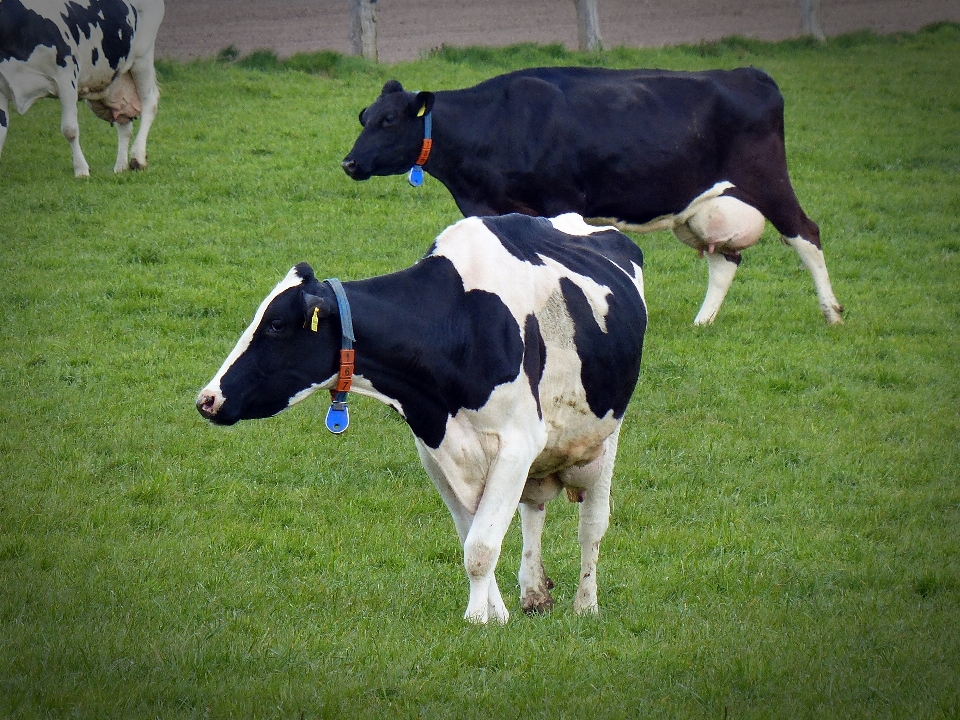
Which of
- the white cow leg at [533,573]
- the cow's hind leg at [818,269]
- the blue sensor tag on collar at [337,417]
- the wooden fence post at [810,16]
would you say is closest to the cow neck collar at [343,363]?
the blue sensor tag on collar at [337,417]

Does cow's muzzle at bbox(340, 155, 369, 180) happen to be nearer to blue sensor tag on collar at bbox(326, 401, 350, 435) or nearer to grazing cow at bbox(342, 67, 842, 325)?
grazing cow at bbox(342, 67, 842, 325)

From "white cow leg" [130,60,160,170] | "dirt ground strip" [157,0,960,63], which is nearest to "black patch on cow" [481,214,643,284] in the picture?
"white cow leg" [130,60,160,170]

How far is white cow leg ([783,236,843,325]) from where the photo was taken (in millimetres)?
11617

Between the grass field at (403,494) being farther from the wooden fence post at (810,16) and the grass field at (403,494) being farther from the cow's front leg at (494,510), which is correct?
the wooden fence post at (810,16)

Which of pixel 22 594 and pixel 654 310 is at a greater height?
pixel 22 594

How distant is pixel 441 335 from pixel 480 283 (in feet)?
0.99

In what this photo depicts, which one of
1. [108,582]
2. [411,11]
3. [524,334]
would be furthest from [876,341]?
[411,11]

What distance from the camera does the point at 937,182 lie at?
17266mm

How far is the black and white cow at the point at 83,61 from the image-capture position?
15630 millimetres

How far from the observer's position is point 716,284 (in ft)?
38.7

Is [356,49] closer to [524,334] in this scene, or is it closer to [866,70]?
[866,70]

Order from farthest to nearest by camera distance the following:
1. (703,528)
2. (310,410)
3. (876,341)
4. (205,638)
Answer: (876,341) → (310,410) → (703,528) → (205,638)

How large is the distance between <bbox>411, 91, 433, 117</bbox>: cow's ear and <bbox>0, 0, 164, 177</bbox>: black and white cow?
6.75 m

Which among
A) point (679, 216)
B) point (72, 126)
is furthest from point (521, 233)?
point (72, 126)
